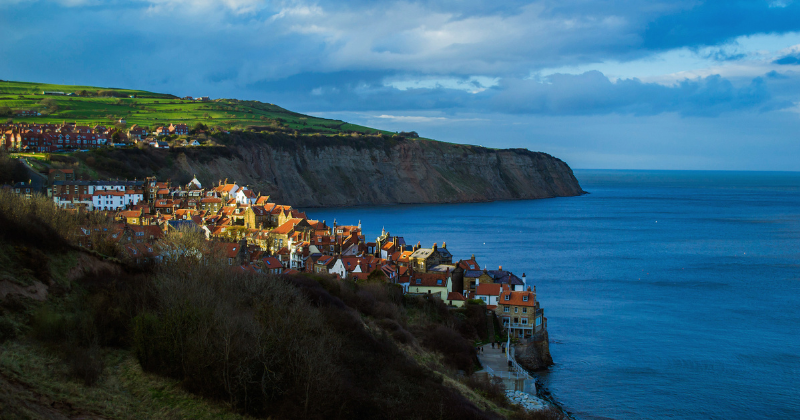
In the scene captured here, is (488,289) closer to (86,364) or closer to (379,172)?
(86,364)

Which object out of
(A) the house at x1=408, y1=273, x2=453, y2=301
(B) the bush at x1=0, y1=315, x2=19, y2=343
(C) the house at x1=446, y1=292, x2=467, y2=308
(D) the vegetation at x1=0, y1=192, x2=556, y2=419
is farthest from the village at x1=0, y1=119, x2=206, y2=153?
(B) the bush at x1=0, y1=315, x2=19, y2=343

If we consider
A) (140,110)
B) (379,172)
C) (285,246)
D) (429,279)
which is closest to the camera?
(429,279)

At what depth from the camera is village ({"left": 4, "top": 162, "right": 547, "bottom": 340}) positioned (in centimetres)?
3716

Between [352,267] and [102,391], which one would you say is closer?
[102,391]

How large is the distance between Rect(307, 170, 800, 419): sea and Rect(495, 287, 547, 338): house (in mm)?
2215

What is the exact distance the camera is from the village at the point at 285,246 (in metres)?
37.2

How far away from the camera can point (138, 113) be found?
480 ft

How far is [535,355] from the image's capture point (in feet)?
112

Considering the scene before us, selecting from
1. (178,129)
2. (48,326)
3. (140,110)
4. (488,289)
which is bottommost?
(488,289)

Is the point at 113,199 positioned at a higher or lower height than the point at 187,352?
higher

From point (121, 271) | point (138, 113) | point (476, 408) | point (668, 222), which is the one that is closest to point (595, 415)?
point (476, 408)

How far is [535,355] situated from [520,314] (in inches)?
111

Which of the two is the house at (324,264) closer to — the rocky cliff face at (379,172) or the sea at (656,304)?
the sea at (656,304)

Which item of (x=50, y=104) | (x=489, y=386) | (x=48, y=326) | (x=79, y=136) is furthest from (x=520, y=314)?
(x=50, y=104)
